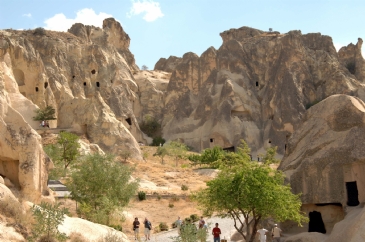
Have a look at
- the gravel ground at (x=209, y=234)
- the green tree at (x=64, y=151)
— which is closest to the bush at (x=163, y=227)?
the gravel ground at (x=209, y=234)

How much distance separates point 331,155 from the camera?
17656mm

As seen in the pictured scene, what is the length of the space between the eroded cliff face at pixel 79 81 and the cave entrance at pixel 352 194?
23.7 metres

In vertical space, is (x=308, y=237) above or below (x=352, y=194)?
below

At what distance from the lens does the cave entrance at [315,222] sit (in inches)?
712

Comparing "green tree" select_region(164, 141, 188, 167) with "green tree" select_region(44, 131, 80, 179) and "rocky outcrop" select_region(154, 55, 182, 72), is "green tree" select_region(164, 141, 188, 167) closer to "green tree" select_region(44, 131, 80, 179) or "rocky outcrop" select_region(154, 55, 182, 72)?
"green tree" select_region(44, 131, 80, 179)

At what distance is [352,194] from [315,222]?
6.48ft

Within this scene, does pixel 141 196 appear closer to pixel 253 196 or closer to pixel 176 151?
pixel 253 196

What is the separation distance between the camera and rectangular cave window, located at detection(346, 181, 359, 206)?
55.7ft

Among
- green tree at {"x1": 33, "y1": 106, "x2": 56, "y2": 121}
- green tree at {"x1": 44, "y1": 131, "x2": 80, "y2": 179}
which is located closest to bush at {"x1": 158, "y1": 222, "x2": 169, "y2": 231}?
green tree at {"x1": 44, "y1": 131, "x2": 80, "y2": 179}

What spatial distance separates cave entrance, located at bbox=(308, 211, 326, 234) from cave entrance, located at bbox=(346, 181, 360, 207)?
59.1 inches

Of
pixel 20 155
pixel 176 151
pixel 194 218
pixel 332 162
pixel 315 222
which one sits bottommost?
pixel 194 218

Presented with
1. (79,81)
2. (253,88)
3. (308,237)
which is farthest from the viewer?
(253,88)

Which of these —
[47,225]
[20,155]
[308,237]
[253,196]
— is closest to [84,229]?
[47,225]

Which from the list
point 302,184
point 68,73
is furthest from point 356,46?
point 302,184
